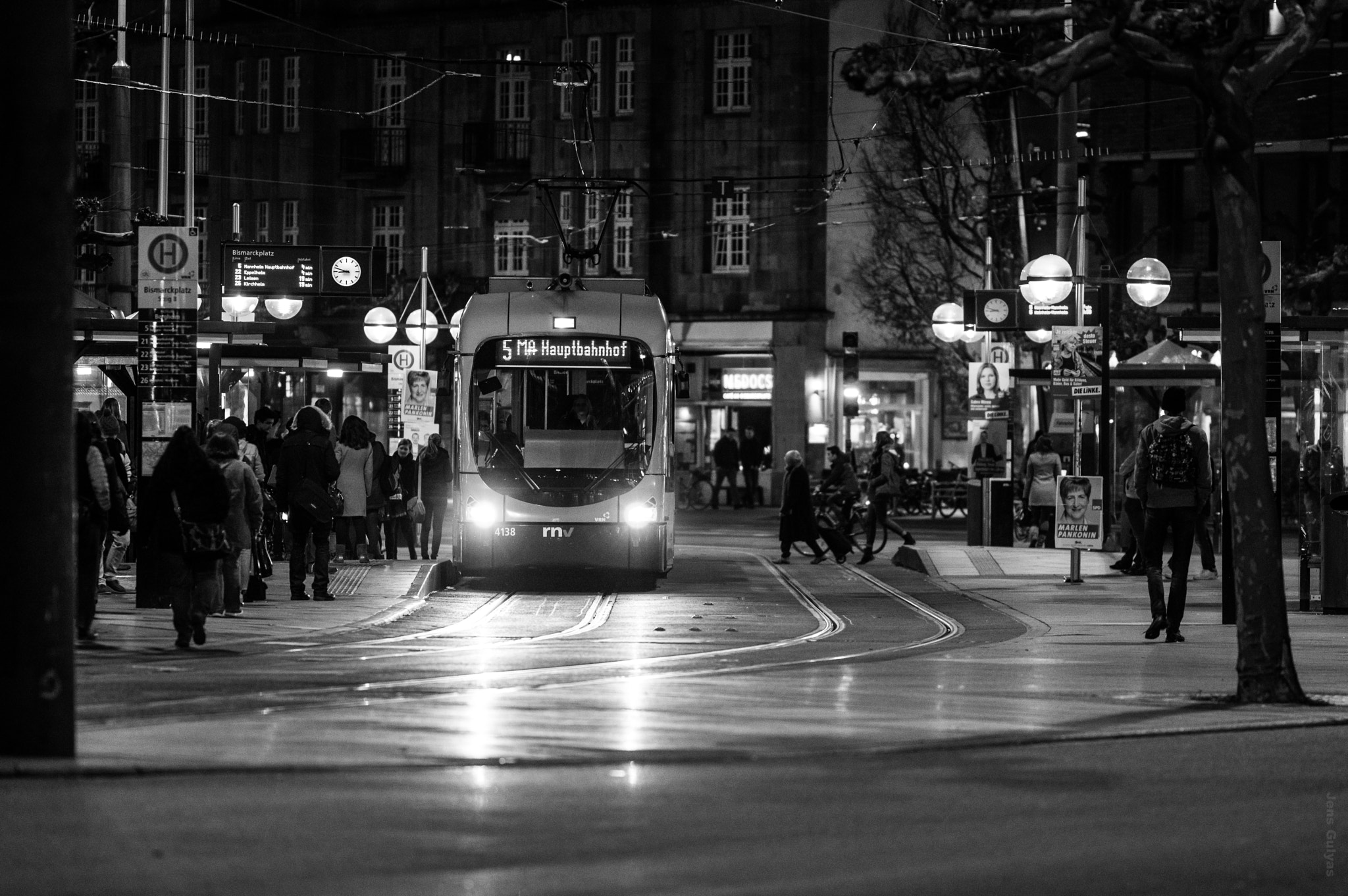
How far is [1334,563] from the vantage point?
19.2 metres

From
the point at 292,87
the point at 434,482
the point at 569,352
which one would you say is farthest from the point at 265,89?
the point at 569,352

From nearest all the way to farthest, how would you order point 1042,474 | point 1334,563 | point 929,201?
point 1334,563
point 1042,474
point 929,201

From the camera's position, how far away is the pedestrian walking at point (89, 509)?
14.7 metres

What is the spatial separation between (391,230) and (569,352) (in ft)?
116

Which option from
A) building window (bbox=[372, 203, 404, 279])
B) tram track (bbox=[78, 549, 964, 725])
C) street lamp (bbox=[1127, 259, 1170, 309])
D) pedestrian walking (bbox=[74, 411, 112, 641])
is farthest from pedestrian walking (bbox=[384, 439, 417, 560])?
building window (bbox=[372, 203, 404, 279])

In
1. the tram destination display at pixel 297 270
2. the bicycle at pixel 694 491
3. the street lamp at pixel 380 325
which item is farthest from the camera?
the bicycle at pixel 694 491

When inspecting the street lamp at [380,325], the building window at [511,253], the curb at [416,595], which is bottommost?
the curb at [416,595]

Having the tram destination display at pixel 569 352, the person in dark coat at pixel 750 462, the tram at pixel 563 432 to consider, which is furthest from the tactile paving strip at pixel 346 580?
the person in dark coat at pixel 750 462

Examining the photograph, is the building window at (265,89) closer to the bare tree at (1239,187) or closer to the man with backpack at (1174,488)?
the man with backpack at (1174,488)

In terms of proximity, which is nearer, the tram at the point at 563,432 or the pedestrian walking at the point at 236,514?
the pedestrian walking at the point at 236,514

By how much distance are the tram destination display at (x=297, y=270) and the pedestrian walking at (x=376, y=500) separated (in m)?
5.92

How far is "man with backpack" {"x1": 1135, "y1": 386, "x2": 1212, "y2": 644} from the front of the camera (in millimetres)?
15562

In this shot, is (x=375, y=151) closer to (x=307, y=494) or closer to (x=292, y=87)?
(x=292, y=87)

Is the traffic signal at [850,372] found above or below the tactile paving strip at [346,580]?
above
